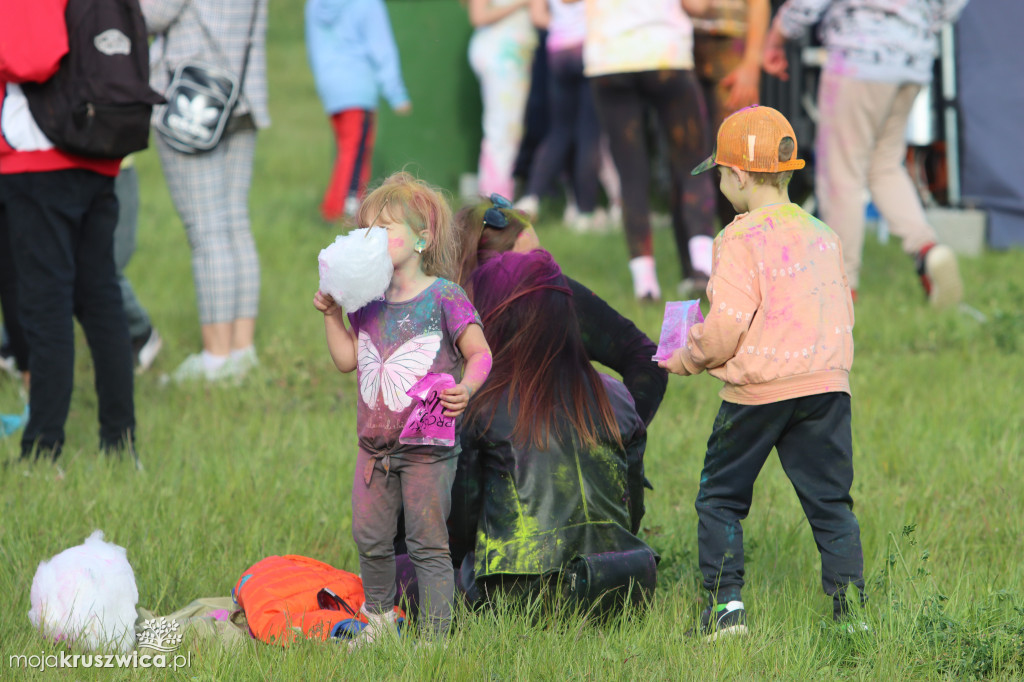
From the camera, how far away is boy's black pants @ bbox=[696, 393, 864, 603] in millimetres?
2564

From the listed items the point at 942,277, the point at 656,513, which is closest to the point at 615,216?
the point at 942,277

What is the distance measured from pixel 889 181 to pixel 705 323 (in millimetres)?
4139

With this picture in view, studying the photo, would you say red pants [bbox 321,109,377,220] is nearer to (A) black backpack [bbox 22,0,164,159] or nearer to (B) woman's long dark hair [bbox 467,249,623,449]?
(A) black backpack [bbox 22,0,164,159]

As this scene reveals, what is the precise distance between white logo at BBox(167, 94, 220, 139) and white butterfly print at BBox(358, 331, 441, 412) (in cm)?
258

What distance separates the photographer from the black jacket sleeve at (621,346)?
2977mm

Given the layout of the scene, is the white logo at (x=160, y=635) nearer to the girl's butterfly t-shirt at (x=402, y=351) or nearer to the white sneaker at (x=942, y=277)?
the girl's butterfly t-shirt at (x=402, y=351)

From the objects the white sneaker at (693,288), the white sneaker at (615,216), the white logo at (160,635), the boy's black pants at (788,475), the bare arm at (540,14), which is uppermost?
the bare arm at (540,14)

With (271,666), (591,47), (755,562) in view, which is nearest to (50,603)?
(271,666)

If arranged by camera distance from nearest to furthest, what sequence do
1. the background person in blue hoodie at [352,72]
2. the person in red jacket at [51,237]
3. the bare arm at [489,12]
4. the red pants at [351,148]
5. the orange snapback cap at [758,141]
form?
1. the orange snapback cap at [758,141]
2. the person in red jacket at [51,237]
3. the bare arm at [489,12]
4. the background person in blue hoodie at [352,72]
5. the red pants at [351,148]

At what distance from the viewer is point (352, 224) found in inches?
107

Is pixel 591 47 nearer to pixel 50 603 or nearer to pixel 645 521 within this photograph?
pixel 645 521

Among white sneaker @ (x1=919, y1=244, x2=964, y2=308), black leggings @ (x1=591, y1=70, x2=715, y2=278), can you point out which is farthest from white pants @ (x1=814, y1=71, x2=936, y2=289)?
black leggings @ (x1=591, y1=70, x2=715, y2=278)

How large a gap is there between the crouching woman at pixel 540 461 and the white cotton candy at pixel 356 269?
1.27 feet

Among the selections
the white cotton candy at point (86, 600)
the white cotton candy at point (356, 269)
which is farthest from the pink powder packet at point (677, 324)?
the white cotton candy at point (86, 600)
